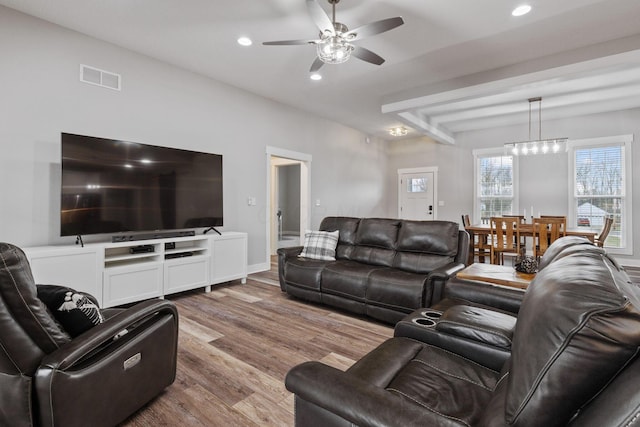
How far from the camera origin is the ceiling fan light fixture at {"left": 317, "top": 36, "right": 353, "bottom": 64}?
8.86 feet

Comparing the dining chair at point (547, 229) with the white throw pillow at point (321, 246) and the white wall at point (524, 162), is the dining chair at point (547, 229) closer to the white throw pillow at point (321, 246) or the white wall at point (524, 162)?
the white wall at point (524, 162)

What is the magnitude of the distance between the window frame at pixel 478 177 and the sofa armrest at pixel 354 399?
23.5ft

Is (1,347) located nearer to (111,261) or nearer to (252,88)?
(111,261)

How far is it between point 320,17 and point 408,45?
5.07 feet

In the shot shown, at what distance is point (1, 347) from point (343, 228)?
3259 millimetres

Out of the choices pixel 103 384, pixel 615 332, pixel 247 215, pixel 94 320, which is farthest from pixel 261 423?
pixel 247 215

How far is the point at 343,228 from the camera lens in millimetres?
4035

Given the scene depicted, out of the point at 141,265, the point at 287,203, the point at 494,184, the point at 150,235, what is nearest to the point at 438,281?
the point at 141,265

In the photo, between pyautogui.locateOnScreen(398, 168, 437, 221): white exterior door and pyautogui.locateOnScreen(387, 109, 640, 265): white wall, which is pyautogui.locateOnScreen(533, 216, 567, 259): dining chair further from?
pyautogui.locateOnScreen(398, 168, 437, 221): white exterior door

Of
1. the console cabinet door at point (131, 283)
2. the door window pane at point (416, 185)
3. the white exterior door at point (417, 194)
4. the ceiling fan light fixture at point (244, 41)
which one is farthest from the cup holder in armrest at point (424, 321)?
the door window pane at point (416, 185)

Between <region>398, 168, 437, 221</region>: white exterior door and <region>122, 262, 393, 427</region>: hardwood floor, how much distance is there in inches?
213

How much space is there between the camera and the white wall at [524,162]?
5699 mm

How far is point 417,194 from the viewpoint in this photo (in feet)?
27.0

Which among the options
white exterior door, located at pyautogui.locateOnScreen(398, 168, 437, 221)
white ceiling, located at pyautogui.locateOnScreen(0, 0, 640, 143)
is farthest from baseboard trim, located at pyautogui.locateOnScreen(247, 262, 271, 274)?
white exterior door, located at pyautogui.locateOnScreen(398, 168, 437, 221)
